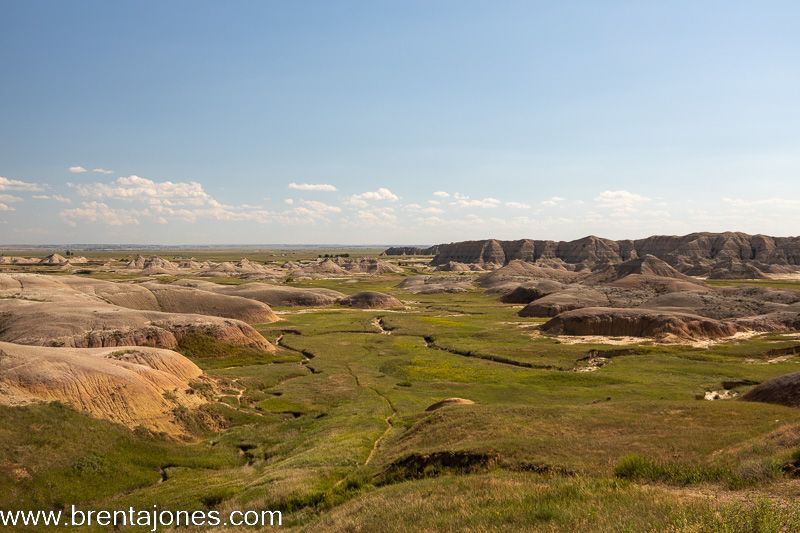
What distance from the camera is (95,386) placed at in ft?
113

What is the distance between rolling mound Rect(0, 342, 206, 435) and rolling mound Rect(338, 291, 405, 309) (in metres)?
80.5

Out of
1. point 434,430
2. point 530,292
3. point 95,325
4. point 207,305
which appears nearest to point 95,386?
point 434,430

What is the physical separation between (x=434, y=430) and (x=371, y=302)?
94.4 metres

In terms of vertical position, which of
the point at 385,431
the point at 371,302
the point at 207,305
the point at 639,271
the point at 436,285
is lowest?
the point at 371,302

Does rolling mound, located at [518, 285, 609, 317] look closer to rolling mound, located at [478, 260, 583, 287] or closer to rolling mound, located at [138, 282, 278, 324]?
rolling mound, located at [138, 282, 278, 324]

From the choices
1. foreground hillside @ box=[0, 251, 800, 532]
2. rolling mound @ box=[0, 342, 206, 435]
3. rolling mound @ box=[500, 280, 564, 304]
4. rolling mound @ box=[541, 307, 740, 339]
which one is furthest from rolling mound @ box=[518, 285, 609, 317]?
rolling mound @ box=[0, 342, 206, 435]

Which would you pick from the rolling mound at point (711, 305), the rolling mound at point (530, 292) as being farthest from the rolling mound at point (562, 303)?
the rolling mound at point (530, 292)

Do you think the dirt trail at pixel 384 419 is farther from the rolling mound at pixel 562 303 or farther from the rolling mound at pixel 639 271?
the rolling mound at pixel 639 271

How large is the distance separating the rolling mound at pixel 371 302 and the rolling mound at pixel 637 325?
4453cm

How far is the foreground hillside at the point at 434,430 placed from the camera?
580 inches

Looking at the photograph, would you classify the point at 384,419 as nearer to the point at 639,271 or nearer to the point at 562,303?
the point at 562,303

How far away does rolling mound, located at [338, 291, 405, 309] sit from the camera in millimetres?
121062

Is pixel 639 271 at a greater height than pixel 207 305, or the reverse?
pixel 639 271

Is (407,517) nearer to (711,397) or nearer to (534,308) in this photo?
(711,397)
